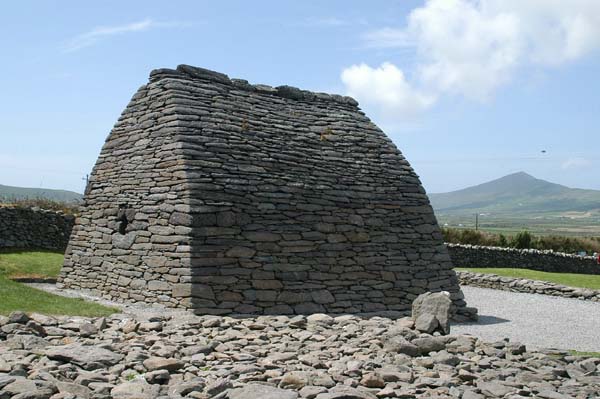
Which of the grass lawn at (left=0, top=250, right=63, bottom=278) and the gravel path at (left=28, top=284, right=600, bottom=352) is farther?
the grass lawn at (left=0, top=250, right=63, bottom=278)

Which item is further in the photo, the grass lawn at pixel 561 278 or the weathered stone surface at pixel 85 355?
the grass lawn at pixel 561 278

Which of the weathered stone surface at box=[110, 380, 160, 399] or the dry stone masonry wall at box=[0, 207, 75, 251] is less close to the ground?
the dry stone masonry wall at box=[0, 207, 75, 251]

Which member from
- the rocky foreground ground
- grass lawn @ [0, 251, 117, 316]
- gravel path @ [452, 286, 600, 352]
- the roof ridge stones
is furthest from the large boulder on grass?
the roof ridge stones

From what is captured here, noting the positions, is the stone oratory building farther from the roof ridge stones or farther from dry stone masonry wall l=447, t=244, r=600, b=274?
dry stone masonry wall l=447, t=244, r=600, b=274

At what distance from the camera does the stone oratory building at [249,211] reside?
1244cm

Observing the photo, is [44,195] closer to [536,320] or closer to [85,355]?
[536,320]

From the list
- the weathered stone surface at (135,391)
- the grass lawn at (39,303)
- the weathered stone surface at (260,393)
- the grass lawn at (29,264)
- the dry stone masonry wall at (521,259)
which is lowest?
the weathered stone surface at (135,391)

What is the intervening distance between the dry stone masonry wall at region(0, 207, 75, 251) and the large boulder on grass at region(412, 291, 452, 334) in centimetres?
1573

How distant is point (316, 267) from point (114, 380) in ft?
22.5

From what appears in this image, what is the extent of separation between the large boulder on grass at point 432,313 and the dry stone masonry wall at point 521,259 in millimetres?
21729

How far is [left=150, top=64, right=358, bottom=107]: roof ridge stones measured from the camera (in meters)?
14.7

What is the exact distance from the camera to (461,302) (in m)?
15.2

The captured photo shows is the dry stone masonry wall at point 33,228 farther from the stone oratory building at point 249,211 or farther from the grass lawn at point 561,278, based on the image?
the grass lawn at point 561,278

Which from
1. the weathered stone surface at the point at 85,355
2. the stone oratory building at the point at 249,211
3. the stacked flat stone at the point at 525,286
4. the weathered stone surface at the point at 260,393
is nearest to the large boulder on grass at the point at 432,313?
the stone oratory building at the point at 249,211
